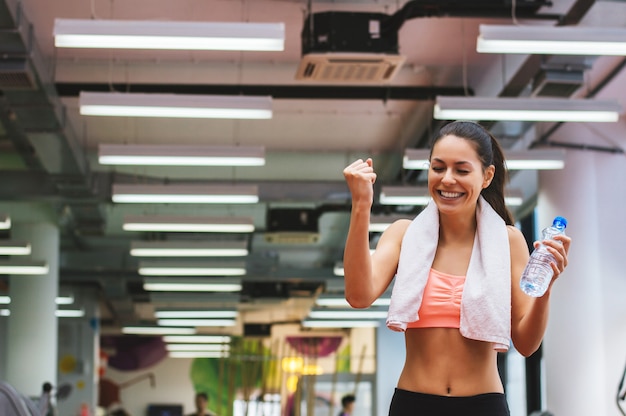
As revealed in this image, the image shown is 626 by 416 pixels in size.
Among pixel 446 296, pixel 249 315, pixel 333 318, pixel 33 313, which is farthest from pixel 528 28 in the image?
pixel 249 315

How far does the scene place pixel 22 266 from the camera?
11.6 m

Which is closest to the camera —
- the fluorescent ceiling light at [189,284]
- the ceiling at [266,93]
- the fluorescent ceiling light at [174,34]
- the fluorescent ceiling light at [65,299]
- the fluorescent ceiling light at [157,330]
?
the fluorescent ceiling light at [174,34]

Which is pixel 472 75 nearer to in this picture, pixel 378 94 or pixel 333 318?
pixel 378 94

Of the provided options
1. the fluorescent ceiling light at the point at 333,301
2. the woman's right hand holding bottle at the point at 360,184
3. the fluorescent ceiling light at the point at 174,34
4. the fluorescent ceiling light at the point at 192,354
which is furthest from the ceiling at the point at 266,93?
the fluorescent ceiling light at the point at 192,354

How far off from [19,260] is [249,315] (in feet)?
36.4

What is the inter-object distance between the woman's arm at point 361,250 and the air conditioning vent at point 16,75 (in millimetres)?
5335

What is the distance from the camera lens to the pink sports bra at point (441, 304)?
1.84 meters

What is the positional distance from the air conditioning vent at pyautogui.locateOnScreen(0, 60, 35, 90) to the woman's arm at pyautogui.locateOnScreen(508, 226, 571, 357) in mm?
5376

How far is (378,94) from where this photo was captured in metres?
8.98

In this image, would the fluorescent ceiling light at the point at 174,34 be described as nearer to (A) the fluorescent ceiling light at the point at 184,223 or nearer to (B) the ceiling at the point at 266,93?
(B) the ceiling at the point at 266,93

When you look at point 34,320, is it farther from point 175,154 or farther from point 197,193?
point 175,154

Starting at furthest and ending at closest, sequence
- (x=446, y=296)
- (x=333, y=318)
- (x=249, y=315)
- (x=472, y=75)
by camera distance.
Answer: (x=249, y=315)
(x=333, y=318)
(x=472, y=75)
(x=446, y=296)

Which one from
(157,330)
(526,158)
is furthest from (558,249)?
(157,330)

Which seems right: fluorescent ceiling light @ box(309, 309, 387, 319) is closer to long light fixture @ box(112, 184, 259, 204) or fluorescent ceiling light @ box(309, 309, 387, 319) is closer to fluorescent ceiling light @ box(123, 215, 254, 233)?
fluorescent ceiling light @ box(123, 215, 254, 233)
